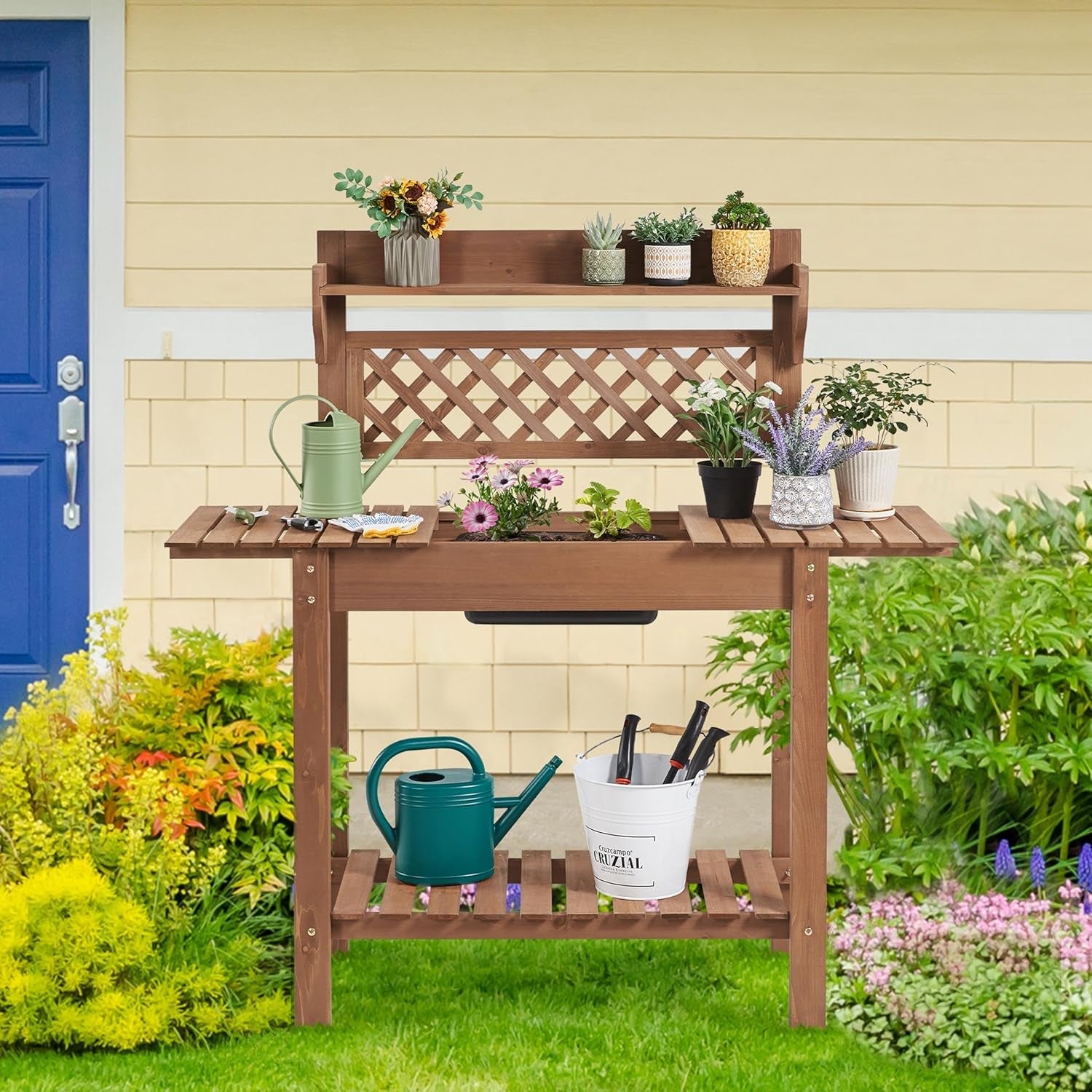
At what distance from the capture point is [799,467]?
325 centimetres

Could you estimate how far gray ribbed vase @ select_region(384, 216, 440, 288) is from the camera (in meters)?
3.38

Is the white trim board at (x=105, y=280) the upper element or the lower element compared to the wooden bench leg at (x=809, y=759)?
upper

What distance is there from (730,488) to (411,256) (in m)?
0.84

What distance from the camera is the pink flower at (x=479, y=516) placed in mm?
3291

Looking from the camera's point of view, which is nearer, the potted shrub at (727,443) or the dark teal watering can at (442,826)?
the potted shrub at (727,443)

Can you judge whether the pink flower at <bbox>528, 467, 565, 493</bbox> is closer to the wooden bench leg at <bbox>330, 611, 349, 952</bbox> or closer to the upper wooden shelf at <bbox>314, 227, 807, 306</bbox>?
the upper wooden shelf at <bbox>314, 227, 807, 306</bbox>

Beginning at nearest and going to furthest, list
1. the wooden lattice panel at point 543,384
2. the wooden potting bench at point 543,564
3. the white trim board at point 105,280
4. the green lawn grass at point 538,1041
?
1. the green lawn grass at point 538,1041
2. the wooden potting bench at point 543,564
3. the wooden lattice panel at point 543,384
4. the white trim board at point 105,280

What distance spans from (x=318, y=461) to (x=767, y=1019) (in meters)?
1.52

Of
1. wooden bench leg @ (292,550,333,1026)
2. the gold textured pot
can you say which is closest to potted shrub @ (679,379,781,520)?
the gold textured pot

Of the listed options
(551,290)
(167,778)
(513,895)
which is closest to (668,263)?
(551,290)

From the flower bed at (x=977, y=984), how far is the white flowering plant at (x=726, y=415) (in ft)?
3.75

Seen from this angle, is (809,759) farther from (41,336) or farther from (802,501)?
(41,336)

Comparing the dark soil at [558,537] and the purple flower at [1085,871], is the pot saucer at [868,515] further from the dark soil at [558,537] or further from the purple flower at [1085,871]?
the purple flower at [1085,871]

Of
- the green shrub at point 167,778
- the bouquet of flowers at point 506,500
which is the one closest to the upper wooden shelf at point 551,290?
the bouquet of flowers at point 506,500
